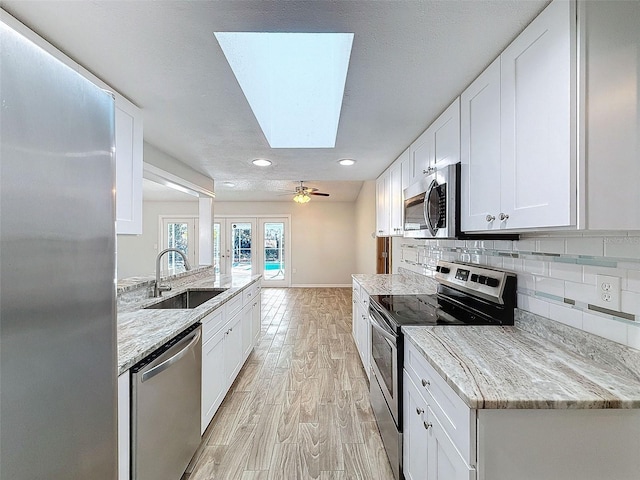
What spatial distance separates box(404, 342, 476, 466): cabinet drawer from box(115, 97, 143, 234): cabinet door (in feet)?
5.59

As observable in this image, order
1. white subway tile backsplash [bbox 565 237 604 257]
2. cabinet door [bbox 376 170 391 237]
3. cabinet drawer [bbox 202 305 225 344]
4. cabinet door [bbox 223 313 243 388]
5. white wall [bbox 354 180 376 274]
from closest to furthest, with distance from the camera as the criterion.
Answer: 1. white subway tile backsplash [bbox 565 237 604 257]
2. cabinet drawer [bbox 202 305 225 344]
3. cabinet door [bbox 223 313 243 388]
4. cabinet door [bbox 376 170 391 237]
5. white wall [bbox 354 180 376 274]

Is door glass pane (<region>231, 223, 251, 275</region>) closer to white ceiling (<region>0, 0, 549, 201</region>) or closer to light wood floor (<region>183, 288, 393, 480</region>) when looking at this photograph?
light wood floor (<region>183, 288, 393, 480</region>)

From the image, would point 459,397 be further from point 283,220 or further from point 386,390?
point 283,220

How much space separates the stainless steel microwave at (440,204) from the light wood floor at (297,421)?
1423mm

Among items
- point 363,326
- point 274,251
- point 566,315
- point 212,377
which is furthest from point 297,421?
point 274,251

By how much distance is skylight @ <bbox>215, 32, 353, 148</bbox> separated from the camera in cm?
161

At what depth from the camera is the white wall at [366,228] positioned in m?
6.34

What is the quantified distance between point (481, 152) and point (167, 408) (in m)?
1.93

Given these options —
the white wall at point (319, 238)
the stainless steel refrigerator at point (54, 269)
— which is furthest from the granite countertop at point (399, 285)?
the white wall at point (319, 238)

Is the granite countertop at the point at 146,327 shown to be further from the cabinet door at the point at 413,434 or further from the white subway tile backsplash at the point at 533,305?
the white subway tile backsplash at the point at 533,305

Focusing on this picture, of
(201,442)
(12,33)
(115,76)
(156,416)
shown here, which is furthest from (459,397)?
(115,76)

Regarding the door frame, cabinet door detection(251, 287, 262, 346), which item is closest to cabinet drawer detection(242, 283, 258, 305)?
cabinet door detection(251, 287, 262, 346)

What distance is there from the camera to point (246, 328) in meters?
3.15

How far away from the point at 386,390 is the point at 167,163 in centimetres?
272
